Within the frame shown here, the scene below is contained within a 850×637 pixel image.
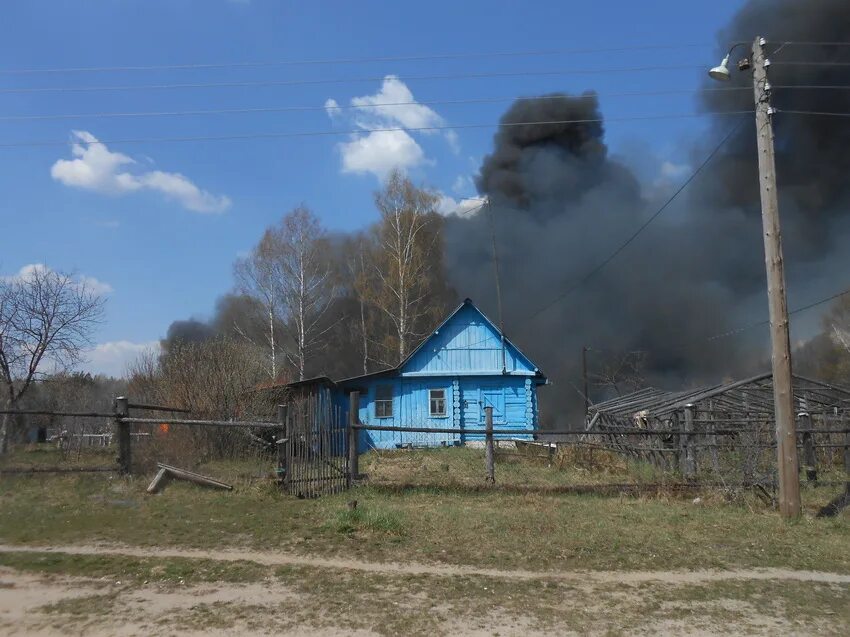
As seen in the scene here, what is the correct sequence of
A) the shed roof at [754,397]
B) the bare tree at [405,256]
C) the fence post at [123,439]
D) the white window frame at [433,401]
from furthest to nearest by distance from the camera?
the bare tree at [405,256]
the white window frame at [433,401]
the shed roof at [754,397]
the fence post at [123,439]

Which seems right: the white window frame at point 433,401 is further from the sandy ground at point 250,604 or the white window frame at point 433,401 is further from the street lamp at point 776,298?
the sandy ground at point 250,604

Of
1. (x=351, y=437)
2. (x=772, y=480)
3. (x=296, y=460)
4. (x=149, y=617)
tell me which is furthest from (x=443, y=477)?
(x=149, y=617)

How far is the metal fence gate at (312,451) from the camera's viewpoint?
1058 cm

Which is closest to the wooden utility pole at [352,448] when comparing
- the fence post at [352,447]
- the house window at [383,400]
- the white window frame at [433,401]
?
the fence post at [352,447]

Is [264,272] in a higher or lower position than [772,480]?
higher

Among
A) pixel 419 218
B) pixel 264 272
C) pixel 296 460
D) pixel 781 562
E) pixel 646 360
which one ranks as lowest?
pixel 781 562

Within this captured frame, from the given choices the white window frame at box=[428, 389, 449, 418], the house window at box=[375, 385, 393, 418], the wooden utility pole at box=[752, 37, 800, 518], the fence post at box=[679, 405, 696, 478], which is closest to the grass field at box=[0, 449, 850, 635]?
the wooden utility pole at box=[752, 37, 800, 518]

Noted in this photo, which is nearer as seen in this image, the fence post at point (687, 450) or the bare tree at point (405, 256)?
the fence post at point (687, 450)

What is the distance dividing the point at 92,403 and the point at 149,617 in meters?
20.6

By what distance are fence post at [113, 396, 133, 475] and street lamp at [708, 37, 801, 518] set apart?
10.4 meters

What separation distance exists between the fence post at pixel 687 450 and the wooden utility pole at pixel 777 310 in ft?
7.87

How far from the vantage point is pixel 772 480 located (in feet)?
34.9

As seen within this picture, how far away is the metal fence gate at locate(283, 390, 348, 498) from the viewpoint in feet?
34.7

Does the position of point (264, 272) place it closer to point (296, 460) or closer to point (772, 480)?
point (296, 460)
